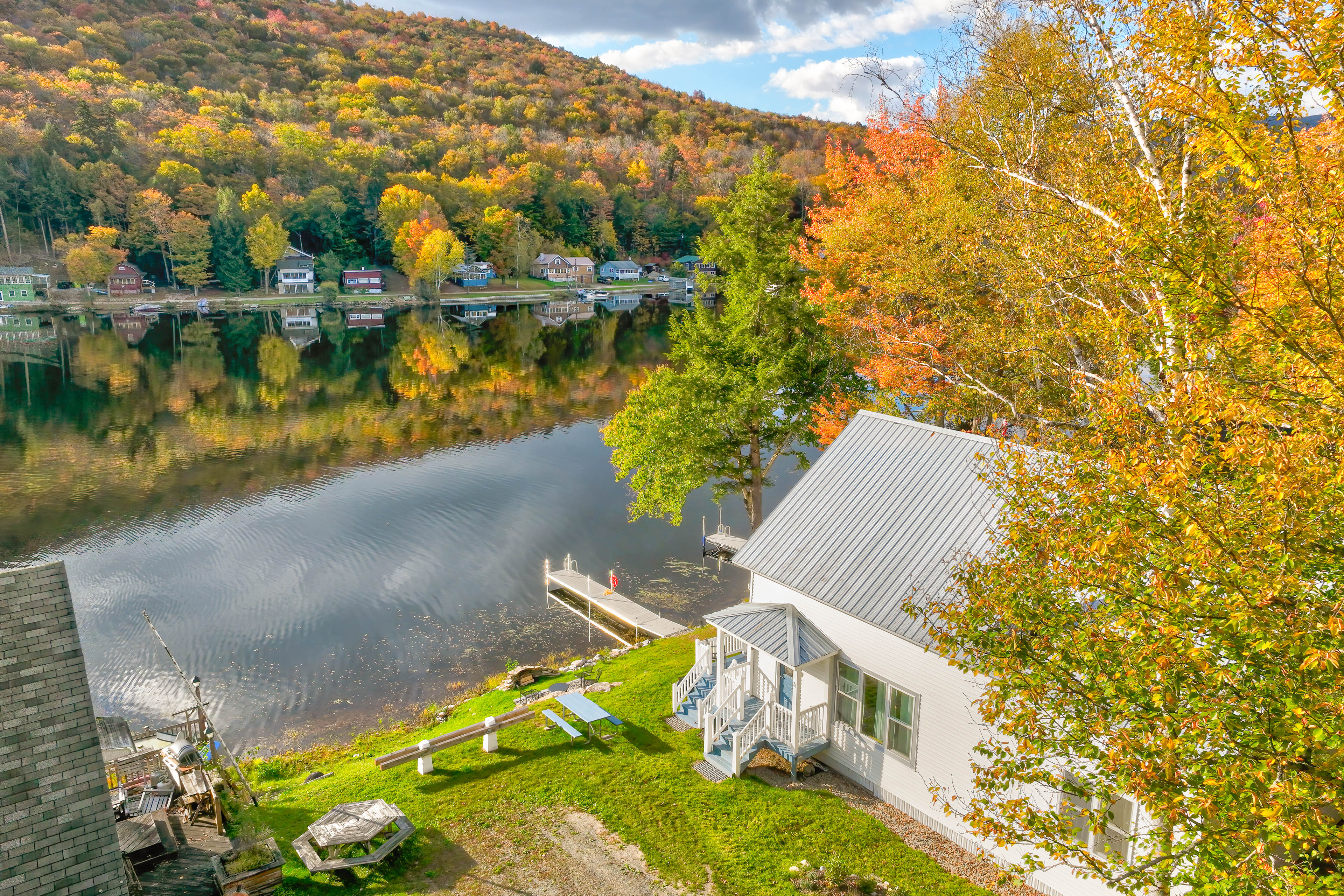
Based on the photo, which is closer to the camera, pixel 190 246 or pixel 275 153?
pixel 190 246

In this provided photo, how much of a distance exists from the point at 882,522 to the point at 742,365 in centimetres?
1124

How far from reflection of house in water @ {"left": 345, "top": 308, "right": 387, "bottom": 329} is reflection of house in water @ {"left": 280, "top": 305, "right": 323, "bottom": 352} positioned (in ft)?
13.0

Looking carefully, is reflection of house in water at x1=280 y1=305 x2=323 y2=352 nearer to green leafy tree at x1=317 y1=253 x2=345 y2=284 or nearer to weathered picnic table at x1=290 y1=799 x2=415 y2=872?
green leafy tree at x1=317 y1=253 x2=345 y2=284

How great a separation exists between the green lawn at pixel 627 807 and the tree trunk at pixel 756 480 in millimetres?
10003

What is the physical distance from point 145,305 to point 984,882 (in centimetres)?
11335

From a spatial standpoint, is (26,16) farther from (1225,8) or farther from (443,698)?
(1225,8)

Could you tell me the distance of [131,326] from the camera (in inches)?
3433

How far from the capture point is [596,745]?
52.4 feet

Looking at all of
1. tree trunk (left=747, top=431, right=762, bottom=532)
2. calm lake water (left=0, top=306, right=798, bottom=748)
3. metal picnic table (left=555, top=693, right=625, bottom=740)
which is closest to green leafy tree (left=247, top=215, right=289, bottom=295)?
calm lake water (left=0, top=306, right=798, bottom=748)

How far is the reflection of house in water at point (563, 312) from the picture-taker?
101 metres

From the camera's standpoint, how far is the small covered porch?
1448cm

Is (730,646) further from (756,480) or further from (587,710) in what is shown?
(756,480)

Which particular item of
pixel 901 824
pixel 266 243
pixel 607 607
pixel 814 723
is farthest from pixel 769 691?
pixel 266 243

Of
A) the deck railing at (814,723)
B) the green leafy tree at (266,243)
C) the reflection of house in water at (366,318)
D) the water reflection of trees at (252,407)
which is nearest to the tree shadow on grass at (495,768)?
the deck railing at (814,723)
